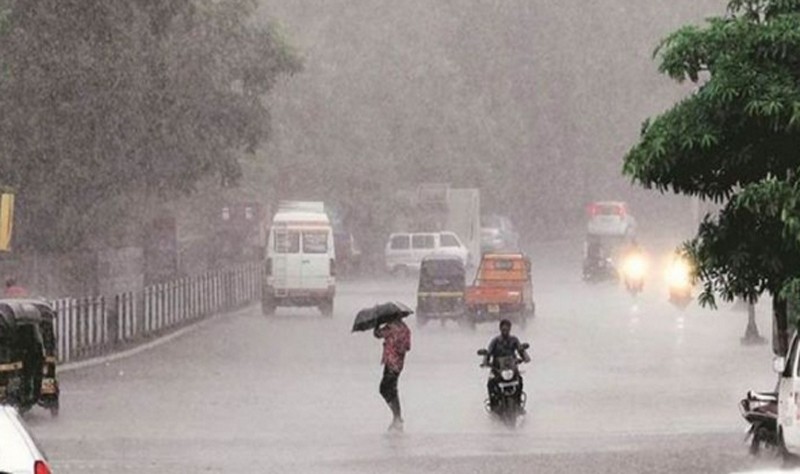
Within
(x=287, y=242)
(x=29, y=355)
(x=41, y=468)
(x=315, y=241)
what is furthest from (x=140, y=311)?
(x=41, y=468)

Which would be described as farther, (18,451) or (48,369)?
(48,369)

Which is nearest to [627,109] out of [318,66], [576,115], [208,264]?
[576,115]

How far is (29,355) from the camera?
31.4m

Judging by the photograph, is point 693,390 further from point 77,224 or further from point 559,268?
point 559,268

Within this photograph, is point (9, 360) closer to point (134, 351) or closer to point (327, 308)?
point (134, 351)

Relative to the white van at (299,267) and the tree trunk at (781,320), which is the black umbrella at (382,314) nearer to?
the tree trunk at (781,320)

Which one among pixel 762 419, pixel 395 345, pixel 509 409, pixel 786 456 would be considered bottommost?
pixel 509 409

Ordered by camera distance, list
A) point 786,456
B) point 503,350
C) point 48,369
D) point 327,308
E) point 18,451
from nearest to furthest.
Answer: point 18,451 < point 786,456 < point 48,369 < point 503,350 < point 327,308

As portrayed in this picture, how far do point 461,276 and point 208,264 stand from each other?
18.7 m

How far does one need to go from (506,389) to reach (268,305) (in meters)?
31.9

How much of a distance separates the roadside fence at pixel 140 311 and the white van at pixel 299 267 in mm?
1633

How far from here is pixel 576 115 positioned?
402 ft

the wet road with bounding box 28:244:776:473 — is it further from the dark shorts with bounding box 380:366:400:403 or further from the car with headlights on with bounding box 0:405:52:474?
the car with headlights on with bounding box 0:405:52:474

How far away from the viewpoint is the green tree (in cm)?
2255
